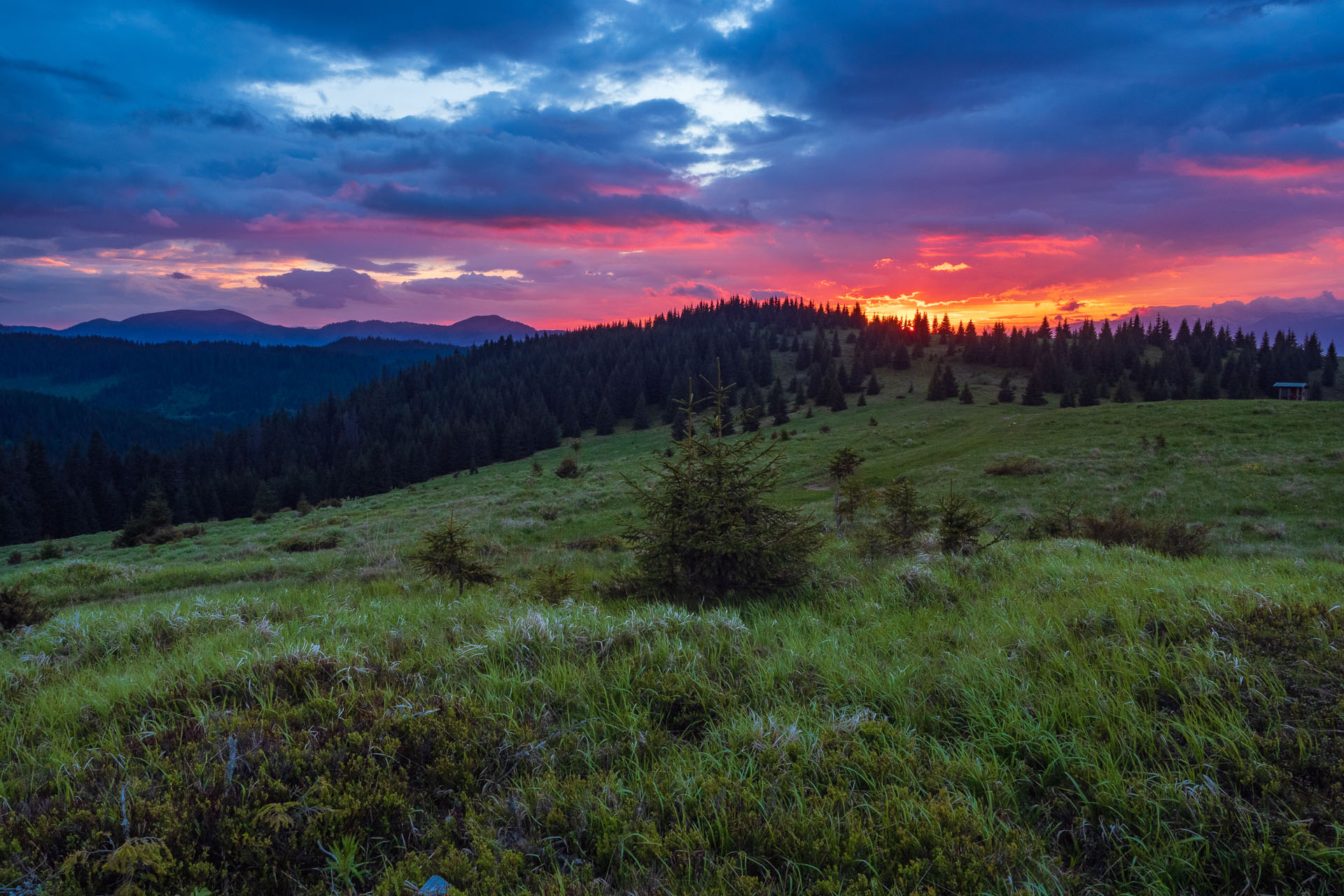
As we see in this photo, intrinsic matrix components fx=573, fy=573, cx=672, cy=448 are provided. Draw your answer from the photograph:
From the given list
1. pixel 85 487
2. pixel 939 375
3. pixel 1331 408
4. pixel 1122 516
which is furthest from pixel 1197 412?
pixel 85 487

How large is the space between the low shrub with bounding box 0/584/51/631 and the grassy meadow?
2.32ft

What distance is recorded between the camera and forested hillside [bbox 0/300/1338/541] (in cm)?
8756

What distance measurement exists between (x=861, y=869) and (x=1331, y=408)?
54.4 metres

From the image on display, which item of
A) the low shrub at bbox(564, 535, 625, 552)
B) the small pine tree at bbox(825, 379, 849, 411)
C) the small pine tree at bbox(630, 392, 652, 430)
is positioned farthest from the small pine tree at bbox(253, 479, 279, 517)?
the small pine tree at bbox(825, 379, 849, 411)

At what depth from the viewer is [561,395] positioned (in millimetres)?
122625

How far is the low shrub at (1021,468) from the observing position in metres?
32.4

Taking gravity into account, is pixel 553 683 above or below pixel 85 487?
above

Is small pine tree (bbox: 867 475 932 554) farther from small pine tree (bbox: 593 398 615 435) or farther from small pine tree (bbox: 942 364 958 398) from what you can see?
small pine tree (bbox: 593 398 615 435)

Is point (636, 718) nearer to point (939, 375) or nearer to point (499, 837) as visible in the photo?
point (499, 837)

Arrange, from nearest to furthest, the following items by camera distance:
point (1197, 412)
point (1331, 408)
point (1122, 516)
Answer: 1. point (1122, 516)
2. point (1331, 408)
3. point (1197, 412)

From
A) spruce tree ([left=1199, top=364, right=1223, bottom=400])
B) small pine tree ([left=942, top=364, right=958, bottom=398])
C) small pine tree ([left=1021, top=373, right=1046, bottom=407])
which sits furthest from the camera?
spruce tree ([left=1199, top=364, right=1223, bottom=400])

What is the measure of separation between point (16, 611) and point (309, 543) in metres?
16.6

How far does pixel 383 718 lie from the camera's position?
3.37 m

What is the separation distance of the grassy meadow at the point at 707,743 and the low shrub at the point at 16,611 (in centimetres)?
71
